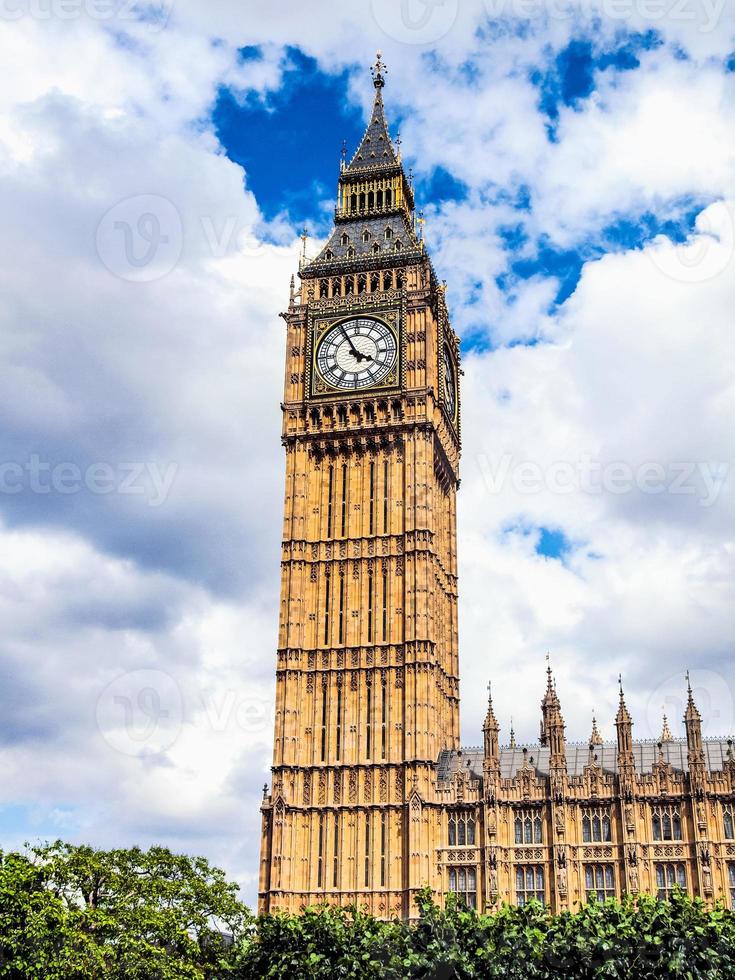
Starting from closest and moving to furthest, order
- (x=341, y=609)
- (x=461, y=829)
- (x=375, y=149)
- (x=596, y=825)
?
(x=596, y=825) < (x=461, y=829) < (x=341, y=609) < (x=375, y=149)

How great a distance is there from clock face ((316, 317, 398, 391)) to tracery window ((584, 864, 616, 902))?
4366 cm

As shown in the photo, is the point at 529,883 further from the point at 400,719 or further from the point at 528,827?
the point at 400,719

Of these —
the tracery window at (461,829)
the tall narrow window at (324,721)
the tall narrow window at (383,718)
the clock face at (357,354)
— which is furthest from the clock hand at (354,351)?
the tracery window at (461,829)

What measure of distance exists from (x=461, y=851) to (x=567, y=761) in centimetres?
1136

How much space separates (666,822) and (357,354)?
154 feet

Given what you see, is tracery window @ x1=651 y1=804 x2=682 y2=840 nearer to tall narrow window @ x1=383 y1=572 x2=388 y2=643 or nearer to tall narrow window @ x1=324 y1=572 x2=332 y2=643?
tall narrow window @ x1=383 y1=572 x2=388 y2=643

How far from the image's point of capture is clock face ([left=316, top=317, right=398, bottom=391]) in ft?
342

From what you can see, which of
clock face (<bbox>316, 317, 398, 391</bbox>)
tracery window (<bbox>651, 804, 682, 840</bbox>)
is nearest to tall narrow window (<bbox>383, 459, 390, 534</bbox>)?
clock face (<bbox>316, 317, 398, 391</bbox>)

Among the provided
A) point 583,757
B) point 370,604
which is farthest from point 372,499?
point 583,757

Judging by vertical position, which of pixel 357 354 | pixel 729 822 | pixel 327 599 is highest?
pixel 357 354

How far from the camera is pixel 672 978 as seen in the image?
50938mm

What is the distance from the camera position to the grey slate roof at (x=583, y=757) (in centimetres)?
9031

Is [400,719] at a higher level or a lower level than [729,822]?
higher

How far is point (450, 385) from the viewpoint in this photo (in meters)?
114
